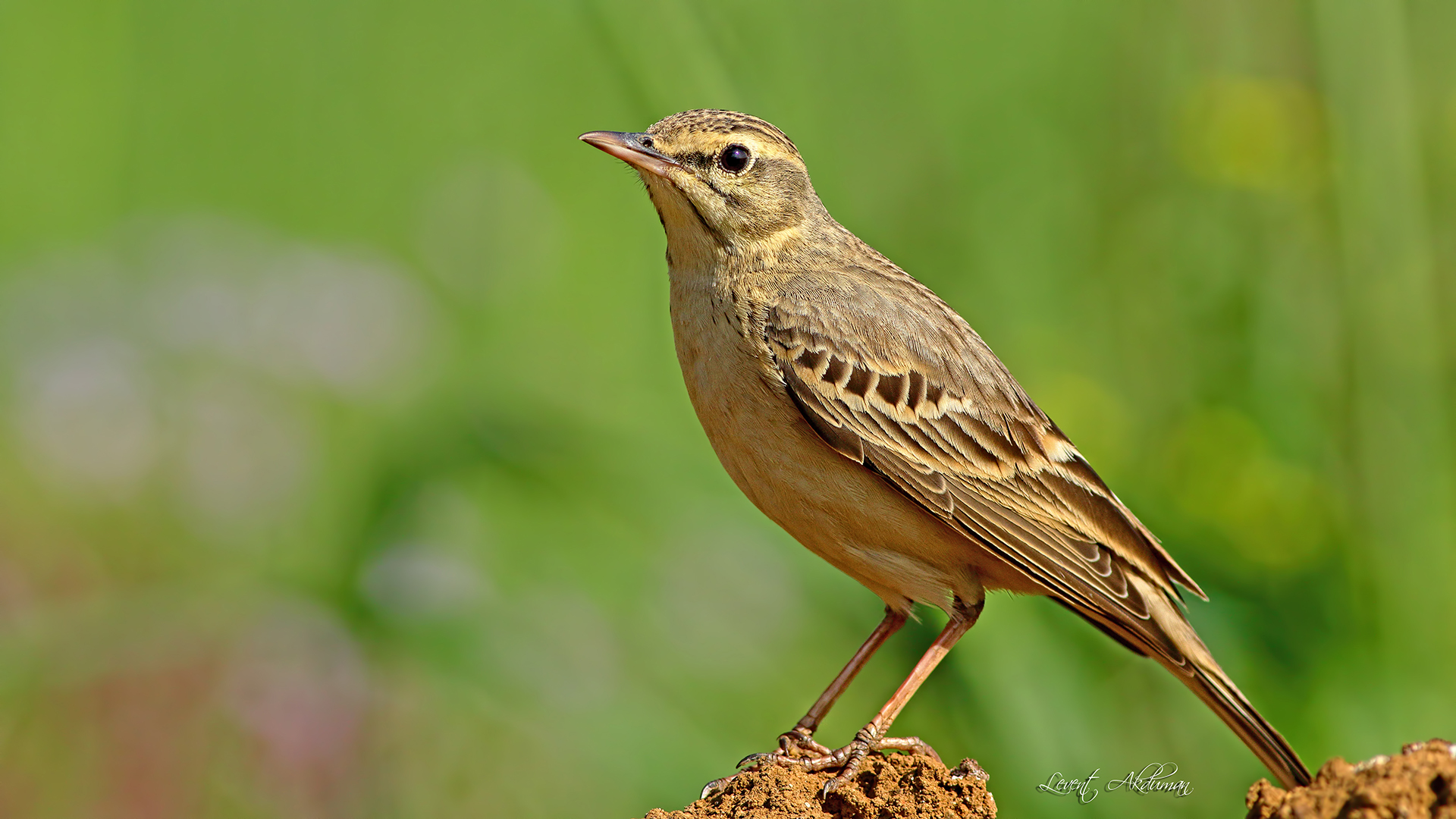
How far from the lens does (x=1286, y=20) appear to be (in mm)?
8430

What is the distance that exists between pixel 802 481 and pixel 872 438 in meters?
0.34

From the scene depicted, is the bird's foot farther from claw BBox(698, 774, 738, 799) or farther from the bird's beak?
the bird's beak

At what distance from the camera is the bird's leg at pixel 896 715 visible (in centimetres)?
476

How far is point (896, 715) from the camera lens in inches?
212

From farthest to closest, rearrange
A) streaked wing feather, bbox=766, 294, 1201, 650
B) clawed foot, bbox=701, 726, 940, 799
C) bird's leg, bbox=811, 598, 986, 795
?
streaked wing feather, bbox=766, 294, 1201, 650
bird's leg, bbox=811, 598, 986, 795
clawed foot, bbox=701, 726, 940, 799

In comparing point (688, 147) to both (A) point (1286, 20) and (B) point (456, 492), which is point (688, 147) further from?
(A) point (1286, 20)

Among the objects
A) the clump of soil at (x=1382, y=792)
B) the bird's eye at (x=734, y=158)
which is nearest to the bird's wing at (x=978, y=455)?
the bird's eye at (x=734, y=158)

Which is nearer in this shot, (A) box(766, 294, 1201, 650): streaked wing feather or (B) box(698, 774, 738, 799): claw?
(B) box(698, 774, 738, 799): claw

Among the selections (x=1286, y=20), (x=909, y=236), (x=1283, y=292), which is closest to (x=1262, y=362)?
(x=1283, y=292)

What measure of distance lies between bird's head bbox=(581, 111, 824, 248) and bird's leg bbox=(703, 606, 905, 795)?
171cm

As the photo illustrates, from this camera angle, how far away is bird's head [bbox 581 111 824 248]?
565cm

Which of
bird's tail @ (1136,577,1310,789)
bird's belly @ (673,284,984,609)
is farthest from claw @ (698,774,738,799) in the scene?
bird's tail @ (1136,577,1310,789)
